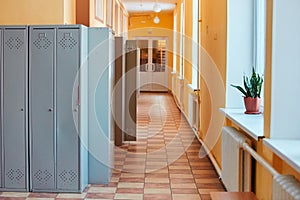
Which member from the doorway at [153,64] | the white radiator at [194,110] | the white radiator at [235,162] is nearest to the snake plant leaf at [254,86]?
the white radiator at [235,162]

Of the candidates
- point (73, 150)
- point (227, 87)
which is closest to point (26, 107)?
point (73, 150)

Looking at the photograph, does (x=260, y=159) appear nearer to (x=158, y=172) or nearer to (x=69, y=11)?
(x=158, y=172)

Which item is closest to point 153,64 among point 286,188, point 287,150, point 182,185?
point 182,185

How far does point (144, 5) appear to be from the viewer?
44.5 ft

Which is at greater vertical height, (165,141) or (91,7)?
(91,7)

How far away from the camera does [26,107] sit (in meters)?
4.15

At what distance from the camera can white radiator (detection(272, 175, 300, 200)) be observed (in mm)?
1989

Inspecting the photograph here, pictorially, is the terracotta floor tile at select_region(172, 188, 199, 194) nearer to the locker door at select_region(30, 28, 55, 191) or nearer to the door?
the locker door at select_region(30, 28, 55, 191)

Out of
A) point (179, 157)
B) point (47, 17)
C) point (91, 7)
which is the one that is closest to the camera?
point (47, 17)

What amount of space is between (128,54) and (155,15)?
32.8 ft

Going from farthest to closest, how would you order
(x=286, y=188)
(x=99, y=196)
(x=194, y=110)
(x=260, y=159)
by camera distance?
1. (x=194, y=110)
2. (x=99, y=196)
3. (x=260, y=159)
4. (x=286, y=188)

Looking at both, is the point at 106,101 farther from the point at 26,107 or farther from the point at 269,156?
the point at 269,156

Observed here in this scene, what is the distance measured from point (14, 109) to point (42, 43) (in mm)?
730

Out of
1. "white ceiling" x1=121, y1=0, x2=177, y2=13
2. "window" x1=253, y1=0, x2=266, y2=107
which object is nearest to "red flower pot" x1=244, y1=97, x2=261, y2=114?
"window" x1=253, y1=0, x2=266, y2=107
